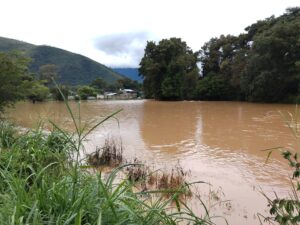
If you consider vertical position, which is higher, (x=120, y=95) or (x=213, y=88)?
(x=213, y=88)

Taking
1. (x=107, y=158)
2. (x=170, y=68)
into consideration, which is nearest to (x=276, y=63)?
(x=170, y=68)

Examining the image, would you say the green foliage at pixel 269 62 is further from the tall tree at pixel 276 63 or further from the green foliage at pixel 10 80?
the green foliage at pixel 10 80

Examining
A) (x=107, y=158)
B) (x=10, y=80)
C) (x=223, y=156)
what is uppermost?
(x=10, y=80)

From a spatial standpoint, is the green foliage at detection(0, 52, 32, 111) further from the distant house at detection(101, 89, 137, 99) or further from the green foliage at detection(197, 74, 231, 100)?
the distant house at detection(101, 89, 137, 99)

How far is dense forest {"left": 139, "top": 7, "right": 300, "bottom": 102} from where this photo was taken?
2639cm

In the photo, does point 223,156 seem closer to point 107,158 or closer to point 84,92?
point 107,158

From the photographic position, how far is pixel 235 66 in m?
32.6

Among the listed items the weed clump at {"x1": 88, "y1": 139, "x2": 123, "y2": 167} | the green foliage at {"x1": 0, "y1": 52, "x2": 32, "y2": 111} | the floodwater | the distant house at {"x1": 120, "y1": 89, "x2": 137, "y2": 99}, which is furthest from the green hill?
the weed clump at {"x1": 88, "y1": 139, "x2": 123, "y2": 167}

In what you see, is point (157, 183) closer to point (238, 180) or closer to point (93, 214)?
point (238, 180)

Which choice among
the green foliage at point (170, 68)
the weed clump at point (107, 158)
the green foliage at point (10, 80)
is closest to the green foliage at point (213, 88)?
the green foliage at point (170, 68)

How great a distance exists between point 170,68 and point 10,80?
93.8 ft

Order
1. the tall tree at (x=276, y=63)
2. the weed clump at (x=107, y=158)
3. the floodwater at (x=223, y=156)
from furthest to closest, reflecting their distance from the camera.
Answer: the tall tree at (x=276, y=63) → the weed clump at (x=107, y=158) → the floodwater at (x=223, y=156)

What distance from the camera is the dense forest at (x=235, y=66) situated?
26.4 m

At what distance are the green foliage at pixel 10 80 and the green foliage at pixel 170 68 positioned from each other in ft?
88.0
